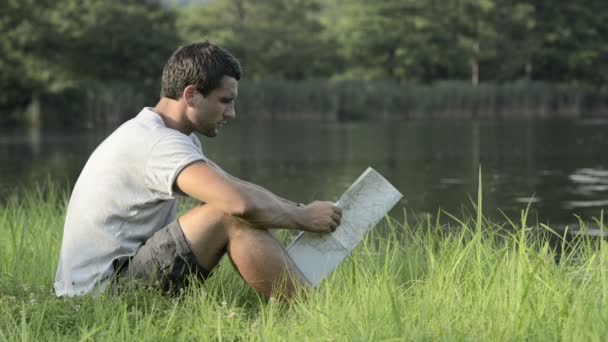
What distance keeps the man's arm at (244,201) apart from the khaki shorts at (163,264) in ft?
0.72

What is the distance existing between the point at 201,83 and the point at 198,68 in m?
0.06

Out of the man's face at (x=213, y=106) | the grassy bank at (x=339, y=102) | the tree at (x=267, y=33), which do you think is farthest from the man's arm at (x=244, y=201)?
the tree at (x=267, y=33)

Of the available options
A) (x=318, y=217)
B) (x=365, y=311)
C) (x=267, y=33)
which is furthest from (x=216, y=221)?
(x=267, y=33)

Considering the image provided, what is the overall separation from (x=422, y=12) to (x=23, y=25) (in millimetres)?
18234

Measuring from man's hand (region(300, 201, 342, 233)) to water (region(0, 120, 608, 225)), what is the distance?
1843mm

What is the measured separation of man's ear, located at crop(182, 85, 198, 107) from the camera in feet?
13.4

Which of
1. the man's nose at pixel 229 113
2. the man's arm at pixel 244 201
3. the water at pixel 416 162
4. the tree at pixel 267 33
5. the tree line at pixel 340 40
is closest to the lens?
the man's arm at pixel 244 201

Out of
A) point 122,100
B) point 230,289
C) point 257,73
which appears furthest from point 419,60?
point 230,289

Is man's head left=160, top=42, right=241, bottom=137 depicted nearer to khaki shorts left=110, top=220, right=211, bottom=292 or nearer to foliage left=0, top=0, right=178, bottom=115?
khaki shorts left=110, top=220, right=211, bottom=292

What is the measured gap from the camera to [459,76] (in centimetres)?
4781

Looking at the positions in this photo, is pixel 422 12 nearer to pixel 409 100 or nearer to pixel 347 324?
pixel 409 100

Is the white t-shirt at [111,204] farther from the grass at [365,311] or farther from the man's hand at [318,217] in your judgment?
the man's hand at [318,217]

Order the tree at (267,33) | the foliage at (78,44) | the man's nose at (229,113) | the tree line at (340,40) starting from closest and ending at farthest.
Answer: the man's nose at (229,113) → the foliage at (78,44) → the tree line at (340,40) → the tree at (267,33)

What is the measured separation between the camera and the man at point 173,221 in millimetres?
3959
